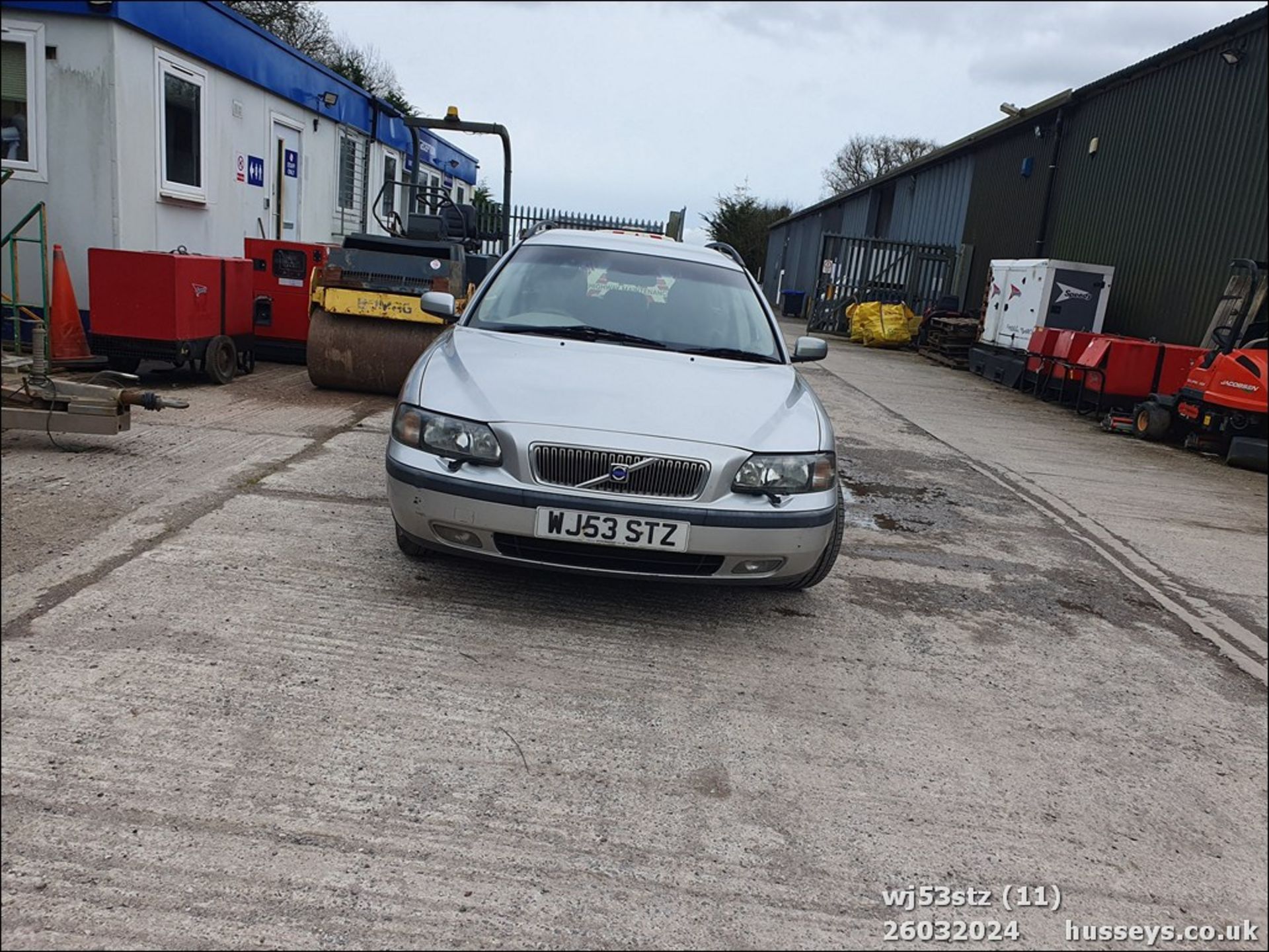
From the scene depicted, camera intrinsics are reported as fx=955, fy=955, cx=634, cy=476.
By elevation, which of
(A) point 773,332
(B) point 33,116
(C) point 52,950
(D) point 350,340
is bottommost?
(C) point 52,950

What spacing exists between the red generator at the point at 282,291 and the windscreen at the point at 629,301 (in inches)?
210

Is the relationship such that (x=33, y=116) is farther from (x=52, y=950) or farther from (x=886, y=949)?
(x=886, y=949)

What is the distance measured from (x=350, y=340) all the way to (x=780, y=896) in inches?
275

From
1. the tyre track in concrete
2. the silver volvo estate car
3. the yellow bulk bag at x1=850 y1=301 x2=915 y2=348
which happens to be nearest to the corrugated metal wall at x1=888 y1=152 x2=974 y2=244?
the yellow bulk bag at x1=850 y1=301 x2=915 y2=348

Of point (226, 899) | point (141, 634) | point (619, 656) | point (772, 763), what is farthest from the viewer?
point (619, 656)

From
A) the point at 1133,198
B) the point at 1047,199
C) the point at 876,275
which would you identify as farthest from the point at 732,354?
the point at 876,275

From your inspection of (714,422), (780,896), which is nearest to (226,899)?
(780,896)

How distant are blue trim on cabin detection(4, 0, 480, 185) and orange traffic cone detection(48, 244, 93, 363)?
6.58ft

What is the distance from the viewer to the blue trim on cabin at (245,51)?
834 cm

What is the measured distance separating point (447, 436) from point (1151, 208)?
44.0 feet

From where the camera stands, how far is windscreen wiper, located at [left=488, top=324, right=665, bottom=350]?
4.41 metres

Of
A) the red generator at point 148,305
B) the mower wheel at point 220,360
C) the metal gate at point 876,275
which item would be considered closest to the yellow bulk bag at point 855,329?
the metal gate at point 876,275

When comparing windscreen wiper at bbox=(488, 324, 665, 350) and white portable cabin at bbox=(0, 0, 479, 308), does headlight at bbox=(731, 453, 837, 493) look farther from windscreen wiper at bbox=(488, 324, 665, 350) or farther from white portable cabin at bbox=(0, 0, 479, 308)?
white portable cabin at bbox=(0, 0, 479, 308)

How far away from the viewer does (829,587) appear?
454 cm
